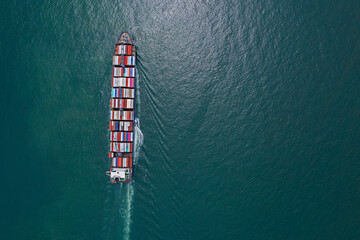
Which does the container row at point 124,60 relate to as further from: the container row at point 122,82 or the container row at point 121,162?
the container row at point 121,162

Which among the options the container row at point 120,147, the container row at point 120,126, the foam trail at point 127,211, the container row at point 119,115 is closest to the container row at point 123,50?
the container row at point 119,115

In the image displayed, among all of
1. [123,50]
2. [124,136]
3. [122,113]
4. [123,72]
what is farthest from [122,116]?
[123,50]

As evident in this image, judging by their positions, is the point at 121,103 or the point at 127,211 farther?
the point at 121,103

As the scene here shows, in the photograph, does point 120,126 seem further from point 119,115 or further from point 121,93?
point 121,93

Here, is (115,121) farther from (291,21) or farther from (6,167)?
(291,21)

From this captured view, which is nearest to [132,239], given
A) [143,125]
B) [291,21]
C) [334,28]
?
[143,125]

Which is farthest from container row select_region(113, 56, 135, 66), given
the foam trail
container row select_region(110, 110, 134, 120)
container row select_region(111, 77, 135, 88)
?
the foam trail

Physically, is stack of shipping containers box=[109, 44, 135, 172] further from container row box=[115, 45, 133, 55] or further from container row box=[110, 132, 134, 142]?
container row box=[115, 45, 133, 55]
